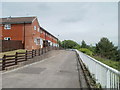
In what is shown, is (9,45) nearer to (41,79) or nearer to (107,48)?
(41,79)

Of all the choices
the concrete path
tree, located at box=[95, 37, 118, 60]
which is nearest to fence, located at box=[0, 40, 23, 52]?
the concrete path

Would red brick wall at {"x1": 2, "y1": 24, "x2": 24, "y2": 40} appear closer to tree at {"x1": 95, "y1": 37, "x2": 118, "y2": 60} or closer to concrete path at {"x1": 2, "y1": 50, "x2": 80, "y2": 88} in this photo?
concrete path at {"x1": 2, "y1": 50, "x2": 80, "y2": 88}

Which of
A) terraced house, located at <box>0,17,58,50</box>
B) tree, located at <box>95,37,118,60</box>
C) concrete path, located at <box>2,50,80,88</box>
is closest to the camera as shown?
concrete path, located at <box>2,50,80,88</box>

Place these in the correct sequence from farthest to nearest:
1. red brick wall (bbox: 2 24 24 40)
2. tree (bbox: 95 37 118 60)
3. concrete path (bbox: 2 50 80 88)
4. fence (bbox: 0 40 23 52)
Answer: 1. tree (bbox: 95 37 118 60)
2. red brick wall (bbox: 2 24 24 40)
3. fence (bbox: 0 40 23 52)
4. concrete path (bbox: 2 50 80 88)

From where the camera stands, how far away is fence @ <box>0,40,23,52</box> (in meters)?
20.5

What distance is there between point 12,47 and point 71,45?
94.1m

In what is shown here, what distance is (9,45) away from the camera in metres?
22.3

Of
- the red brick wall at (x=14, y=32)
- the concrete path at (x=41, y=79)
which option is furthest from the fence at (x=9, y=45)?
the concrete path at (x=41, y=79)

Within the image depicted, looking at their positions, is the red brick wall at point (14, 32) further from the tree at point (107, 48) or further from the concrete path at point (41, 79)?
the tree at point (107, 48)

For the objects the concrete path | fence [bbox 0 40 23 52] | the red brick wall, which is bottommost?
the concrete path

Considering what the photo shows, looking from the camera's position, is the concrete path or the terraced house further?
the terraced house

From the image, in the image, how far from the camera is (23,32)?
2778 centimetres

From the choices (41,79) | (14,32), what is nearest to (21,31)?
(14,32)

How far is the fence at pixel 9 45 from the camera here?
20.5m
